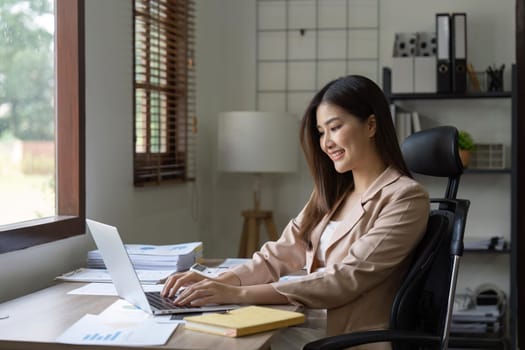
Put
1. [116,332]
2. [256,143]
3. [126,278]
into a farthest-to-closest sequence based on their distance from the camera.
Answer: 1. [256,143]
2. [126,278]
3. [116,332]

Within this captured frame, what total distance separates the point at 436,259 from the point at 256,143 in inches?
75.8

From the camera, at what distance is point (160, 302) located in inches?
78.7

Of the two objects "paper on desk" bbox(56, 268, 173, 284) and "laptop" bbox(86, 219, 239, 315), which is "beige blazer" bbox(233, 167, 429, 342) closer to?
"laptop" bbox(86, 219, 239, 315)

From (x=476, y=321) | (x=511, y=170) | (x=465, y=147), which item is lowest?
(x=476, y=321)

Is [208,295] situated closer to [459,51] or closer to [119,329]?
[119,329]

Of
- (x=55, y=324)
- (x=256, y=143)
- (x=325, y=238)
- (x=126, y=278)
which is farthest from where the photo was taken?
(x=256, y=143)

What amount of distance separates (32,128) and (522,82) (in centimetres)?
262

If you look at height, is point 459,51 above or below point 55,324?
above

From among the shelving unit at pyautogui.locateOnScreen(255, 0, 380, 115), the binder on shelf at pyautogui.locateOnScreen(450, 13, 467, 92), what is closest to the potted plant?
the binder on shelf at pyautogui.locateOnScreen(450, 13, 467, 92)

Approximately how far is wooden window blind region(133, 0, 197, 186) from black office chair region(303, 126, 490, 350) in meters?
1.52

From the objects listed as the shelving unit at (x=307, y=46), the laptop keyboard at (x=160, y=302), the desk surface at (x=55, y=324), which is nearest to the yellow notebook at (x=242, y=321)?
the desk surface at (x=55, y=324)

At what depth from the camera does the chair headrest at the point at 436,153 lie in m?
2.10

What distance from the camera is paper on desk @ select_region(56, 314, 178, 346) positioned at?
164 cm

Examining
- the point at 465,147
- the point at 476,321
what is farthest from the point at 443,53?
the point at 476,321
